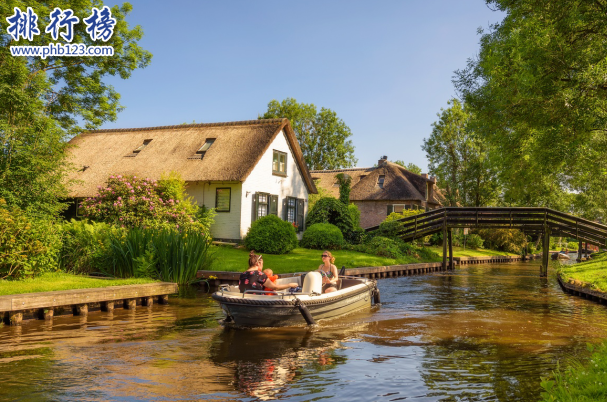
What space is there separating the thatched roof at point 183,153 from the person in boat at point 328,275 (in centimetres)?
1320

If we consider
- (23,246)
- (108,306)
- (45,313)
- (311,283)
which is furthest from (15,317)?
(311,283)

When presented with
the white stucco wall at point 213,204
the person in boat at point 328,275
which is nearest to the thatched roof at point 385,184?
the white stucco wall at point 213,204

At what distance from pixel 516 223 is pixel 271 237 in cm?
1395

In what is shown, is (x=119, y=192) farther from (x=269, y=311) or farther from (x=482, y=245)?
(x=482, y=245)

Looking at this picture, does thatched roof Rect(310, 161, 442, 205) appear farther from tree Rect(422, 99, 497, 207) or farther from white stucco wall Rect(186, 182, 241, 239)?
white stucco wall Rect(186, 182, 241, 239)

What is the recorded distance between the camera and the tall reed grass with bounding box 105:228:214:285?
15.8 m

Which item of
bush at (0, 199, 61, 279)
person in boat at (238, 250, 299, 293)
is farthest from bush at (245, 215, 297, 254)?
person in boat at (238, 250, 299, 293)

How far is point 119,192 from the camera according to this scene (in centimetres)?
2433

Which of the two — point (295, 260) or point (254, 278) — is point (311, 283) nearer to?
point (254, 278)

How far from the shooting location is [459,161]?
4938 cm

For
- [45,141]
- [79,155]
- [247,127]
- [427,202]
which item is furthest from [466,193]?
[45,141]

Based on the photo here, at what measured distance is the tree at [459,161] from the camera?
47594 mm

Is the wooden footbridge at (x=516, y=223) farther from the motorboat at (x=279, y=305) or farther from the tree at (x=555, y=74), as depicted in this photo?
the motorboat at (x=279, y=305)

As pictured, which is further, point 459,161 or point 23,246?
point 459,161
